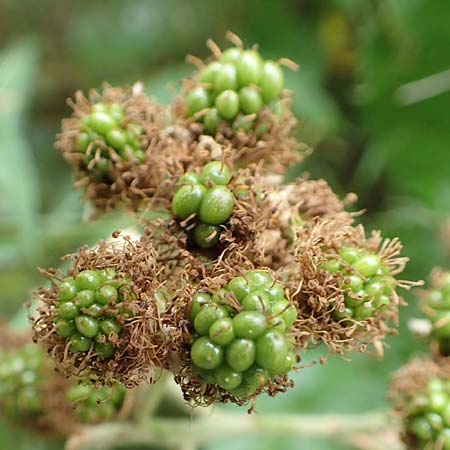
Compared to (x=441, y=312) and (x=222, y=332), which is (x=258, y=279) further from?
(x=441, y=312)

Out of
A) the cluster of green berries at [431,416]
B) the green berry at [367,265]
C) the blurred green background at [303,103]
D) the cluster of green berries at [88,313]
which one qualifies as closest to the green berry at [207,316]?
the cluster of green berries at [88,313]

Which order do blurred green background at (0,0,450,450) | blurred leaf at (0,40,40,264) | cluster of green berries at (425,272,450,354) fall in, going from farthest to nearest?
blurred green background at (0,0,450,450), blurred leaf at (0,40,40,264), cluster of green berries at (425,272,450,354)

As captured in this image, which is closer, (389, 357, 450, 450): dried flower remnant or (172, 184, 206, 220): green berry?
(172, 184, 206, 220): green berry

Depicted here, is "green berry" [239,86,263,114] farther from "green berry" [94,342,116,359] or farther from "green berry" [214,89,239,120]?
"green berry" [94,342,116,359]

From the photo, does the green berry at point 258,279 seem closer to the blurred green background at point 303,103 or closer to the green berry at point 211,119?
the green berry at point 211,119

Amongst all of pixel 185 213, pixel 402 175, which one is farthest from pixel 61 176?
pixel 185 213

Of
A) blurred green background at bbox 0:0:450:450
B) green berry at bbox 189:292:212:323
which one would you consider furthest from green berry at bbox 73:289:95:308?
blurred green background at bbox 0:0:450:450

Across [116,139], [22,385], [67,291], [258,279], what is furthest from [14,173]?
[258,279]
